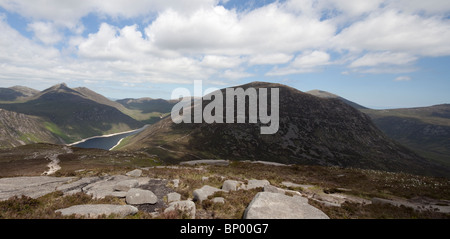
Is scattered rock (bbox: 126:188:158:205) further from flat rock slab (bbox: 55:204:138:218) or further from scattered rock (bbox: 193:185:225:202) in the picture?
scattered rock (bbox: 193:185:225:202)

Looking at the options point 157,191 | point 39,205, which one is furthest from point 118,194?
point 39,205

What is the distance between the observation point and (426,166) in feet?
519

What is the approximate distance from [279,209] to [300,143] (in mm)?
168063

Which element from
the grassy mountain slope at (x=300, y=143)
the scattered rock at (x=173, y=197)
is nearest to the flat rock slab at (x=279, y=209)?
the scattered rock at (x=173, y=197)

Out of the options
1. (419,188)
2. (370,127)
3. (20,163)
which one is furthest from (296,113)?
(20,163)

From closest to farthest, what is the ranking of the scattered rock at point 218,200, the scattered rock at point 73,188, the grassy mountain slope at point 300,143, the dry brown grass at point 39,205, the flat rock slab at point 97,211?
1. the dry brown grass at point 39,205
2. the flat rock slab at point 97,211
3. the scattered rock at point 218,200
4. the scattered rock at point 73,188
5. the grassy mountain slope at point 300,143

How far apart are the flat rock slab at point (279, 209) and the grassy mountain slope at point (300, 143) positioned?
380 feet

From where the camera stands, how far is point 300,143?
167750 mm

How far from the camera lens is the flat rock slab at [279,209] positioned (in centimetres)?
1128

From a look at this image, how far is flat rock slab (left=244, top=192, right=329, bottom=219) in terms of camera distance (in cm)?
1128

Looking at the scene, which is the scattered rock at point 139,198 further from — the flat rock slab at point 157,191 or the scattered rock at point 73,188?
the scattered rock at point 73,188
